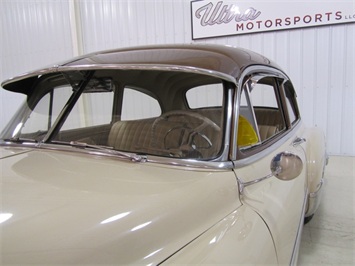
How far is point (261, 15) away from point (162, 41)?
6.03 ft

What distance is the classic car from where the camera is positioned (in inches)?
31.5

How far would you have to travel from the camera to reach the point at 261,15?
4.69 metres

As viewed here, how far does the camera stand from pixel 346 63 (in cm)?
437

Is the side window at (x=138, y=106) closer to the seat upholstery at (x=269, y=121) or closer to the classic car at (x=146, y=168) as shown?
the classic car at (x=146, y=168)

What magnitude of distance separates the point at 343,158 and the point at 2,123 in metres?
7.71

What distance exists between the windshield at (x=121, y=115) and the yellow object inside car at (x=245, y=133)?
15 cm

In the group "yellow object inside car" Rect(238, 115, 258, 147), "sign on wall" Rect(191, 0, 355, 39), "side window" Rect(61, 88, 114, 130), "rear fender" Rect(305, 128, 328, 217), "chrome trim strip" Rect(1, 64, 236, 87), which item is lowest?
"rear fender" Rect(305, 128, 328, 217)

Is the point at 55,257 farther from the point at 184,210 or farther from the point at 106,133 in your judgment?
the point at 106,133

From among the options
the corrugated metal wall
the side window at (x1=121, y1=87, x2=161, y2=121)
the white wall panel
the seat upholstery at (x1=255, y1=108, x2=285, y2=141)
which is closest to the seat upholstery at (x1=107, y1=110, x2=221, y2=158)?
the side window at (x1=121, y1=87, x2=161, y2=121)

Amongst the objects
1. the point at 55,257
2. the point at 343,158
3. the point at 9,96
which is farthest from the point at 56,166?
the point at 9,96

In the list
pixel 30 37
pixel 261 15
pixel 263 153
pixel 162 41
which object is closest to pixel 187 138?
pixel 263 153

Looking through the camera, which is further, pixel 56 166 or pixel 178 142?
pixel 178 142

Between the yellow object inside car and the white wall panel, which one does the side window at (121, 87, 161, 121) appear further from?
the white wall panel

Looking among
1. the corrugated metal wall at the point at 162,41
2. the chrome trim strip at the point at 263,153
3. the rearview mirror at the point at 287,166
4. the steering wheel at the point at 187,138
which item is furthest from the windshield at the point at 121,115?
the corrugated metal wall at the point at 162,41
